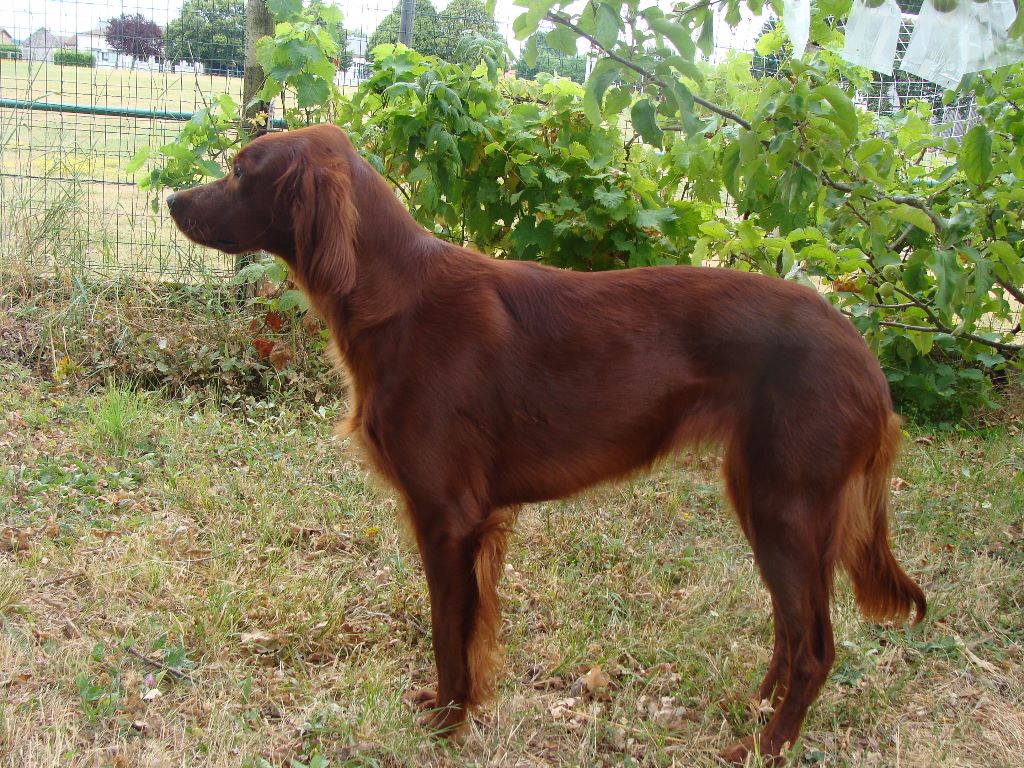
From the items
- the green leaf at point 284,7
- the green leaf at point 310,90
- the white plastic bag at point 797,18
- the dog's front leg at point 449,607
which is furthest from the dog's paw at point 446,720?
the green leaf at point 284,7

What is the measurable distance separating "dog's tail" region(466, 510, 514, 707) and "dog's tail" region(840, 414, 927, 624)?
2.78ft

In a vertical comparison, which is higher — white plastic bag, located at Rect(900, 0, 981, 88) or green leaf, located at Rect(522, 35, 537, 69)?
white plastic bag, located at Rect(900, 0, 981, 88)

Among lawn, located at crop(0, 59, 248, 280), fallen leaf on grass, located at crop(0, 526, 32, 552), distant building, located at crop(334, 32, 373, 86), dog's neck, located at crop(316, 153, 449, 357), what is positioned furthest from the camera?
distant building, located at crop(334, 32, 373, 86)

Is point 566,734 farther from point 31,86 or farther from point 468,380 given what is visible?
point 31,86

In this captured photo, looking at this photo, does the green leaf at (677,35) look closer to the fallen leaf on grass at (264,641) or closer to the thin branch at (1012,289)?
the thin branch at (1012,289)

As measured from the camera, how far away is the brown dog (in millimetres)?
2137

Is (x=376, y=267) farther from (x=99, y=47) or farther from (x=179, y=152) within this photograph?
(x=99, y=47)

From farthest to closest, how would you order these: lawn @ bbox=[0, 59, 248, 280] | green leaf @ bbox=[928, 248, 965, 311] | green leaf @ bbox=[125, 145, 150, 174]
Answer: lawn @ bbox=[0, 59, 248, 280]
green leaf @ bbox=[125, 145, 150, 174]
green leaf @ bbox=[928, 248, 965, 311]

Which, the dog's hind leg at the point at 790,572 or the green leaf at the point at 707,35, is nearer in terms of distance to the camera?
the dog's hind leg at the point at 790,572

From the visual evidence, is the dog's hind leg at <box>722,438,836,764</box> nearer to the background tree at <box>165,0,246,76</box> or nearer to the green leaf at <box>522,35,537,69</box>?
the green leaf at <box>522,35,537,69</box>

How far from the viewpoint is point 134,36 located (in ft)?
17.7

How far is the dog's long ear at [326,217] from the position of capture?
2.21 metres

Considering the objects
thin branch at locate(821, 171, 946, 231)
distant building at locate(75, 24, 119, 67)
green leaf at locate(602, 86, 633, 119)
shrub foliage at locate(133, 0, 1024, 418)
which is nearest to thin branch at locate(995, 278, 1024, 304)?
shrub foliage at locate(133, 0, 1024, 418)

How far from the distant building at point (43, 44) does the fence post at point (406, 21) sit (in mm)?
2060
